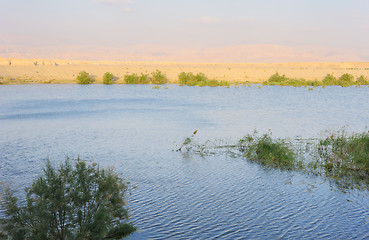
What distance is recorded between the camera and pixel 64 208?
6410 mm

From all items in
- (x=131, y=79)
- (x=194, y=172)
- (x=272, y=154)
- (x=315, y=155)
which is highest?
(x=131, y=79)

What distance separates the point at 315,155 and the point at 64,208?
33.3 feet

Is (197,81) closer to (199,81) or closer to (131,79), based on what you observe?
(199,81)

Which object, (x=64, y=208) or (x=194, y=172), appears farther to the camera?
(x=194, y=172)

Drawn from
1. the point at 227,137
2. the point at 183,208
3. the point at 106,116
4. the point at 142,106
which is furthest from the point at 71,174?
the point at 142,106

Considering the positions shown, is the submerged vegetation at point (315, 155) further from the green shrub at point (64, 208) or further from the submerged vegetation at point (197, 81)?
the submerged vegetation at point (197, 81)

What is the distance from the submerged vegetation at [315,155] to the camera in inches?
460

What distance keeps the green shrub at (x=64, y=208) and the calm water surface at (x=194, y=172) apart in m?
1.23

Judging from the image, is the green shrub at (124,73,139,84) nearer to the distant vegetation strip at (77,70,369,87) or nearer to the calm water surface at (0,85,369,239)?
the distant vegetation strip at (77,70,369,87)

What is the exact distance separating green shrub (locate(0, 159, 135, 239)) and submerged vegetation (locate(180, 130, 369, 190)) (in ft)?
23.6

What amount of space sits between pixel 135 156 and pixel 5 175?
4.50 meters

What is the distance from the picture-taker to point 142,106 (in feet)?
101

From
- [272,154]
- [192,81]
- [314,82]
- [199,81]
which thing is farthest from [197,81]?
[272,154]

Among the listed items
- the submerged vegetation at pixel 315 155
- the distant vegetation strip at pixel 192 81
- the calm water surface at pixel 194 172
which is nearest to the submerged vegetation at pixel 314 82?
the distant vegetation strip at pixel 192 81
